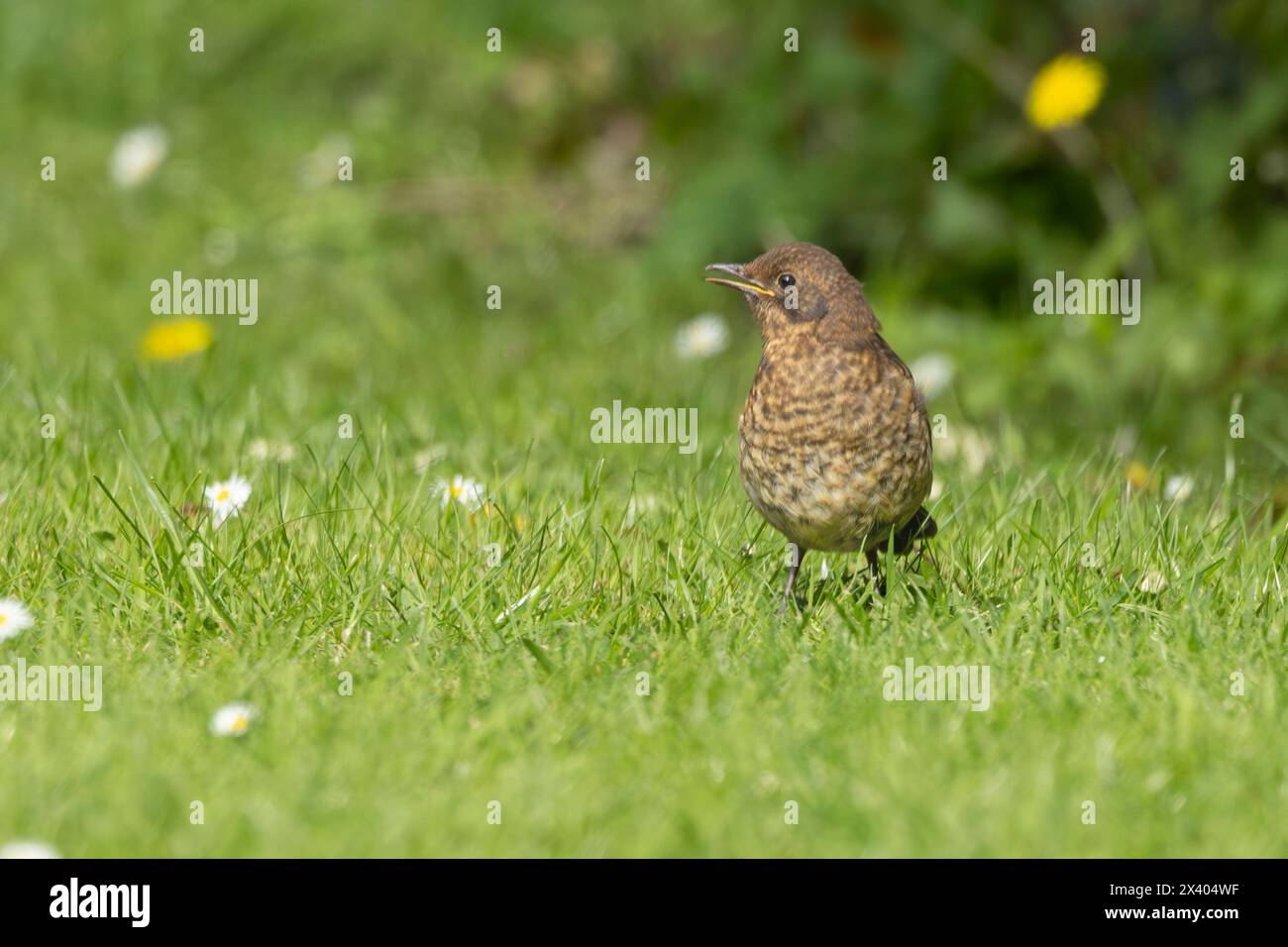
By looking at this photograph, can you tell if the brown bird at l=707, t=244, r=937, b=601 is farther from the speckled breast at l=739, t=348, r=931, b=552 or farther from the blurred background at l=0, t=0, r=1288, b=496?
the blurred background at l=0, t=0, r=1288, b=496

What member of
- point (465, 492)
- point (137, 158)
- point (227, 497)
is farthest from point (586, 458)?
point (137, 158)

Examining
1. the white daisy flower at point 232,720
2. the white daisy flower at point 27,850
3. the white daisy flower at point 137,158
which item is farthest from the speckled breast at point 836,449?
the white daisy flower at point 137,158

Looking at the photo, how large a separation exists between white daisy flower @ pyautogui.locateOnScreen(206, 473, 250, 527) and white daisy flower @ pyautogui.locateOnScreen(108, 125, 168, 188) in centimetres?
443

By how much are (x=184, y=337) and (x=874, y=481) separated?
11.8 ft

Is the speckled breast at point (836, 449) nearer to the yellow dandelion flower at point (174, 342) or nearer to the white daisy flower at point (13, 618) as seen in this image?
the white daisy flower at point (13, 618)

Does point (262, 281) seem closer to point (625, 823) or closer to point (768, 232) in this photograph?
point (768, 232)

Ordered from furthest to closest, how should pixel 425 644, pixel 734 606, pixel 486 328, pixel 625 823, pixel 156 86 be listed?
pixel 156 86
pixel 486 328
pixel 734 606
pixel 425 644
pixel 625 823

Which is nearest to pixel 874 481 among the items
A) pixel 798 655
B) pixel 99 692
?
pixel 798 655

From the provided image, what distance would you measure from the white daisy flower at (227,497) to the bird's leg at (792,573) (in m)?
1.46

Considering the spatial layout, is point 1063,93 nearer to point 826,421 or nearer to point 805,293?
point 805,293

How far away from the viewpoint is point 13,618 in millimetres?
4309

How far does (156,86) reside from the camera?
32.9 ft

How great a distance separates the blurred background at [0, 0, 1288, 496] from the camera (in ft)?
21.8

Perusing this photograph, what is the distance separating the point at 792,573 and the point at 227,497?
1595mm
